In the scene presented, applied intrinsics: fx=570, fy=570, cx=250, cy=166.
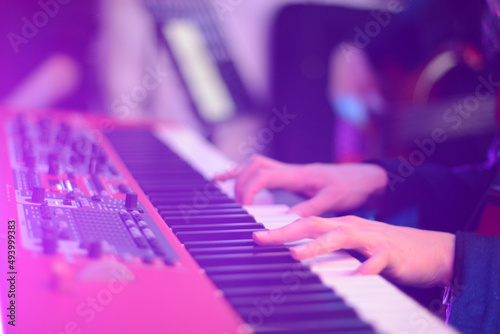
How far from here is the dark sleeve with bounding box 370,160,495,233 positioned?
5.38 ft

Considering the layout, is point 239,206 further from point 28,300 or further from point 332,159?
point 332,159

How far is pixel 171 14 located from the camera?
3.79 metres

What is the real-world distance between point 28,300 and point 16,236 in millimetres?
194

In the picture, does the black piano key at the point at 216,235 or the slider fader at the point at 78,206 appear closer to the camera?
the slider fader at the point at 78,206

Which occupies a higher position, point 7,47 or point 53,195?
point 7,47

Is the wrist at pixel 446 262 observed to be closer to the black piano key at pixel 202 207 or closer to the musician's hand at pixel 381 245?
the musician's hand at pixel 381 245

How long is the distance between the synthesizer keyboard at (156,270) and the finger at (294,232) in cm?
2

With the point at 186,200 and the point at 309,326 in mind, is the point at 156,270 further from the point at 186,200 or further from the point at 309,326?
the point at 186,200

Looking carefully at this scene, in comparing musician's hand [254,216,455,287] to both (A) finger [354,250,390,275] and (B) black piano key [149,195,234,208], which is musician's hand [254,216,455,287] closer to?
(A) finger [354,250,390,275]

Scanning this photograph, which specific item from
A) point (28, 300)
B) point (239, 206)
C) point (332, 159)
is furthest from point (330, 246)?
point (332, 159)

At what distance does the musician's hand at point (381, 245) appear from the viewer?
1.03 meters

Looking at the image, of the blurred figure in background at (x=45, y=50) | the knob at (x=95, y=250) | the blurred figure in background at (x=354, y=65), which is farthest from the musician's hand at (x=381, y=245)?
the blurred figure in background at (x=354, y=65)

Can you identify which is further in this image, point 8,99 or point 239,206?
point 8,99

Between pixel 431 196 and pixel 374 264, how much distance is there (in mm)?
721
